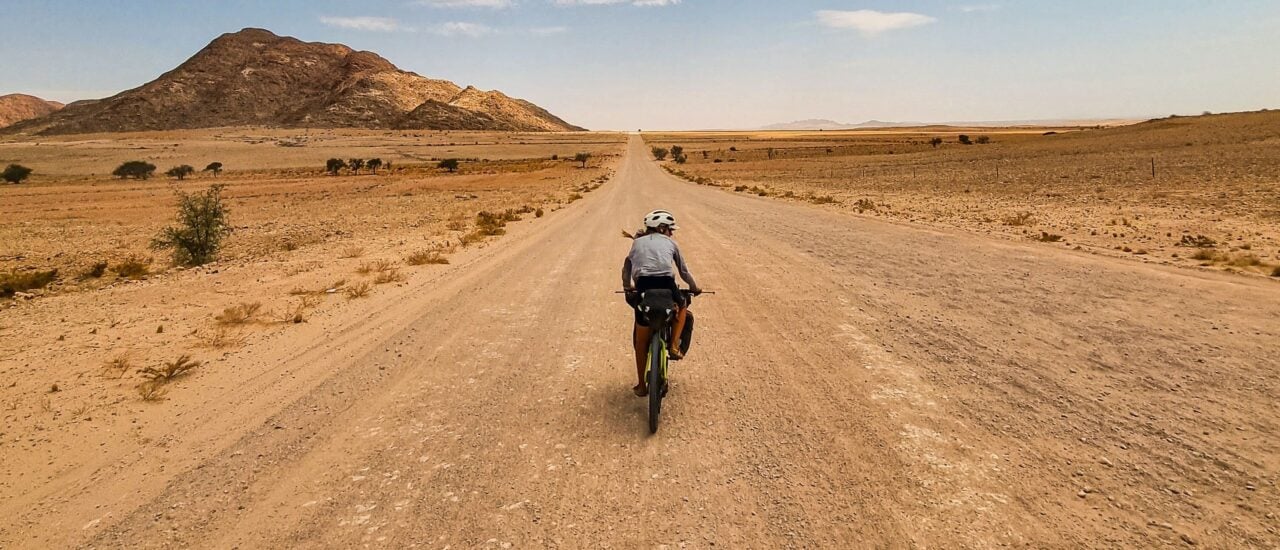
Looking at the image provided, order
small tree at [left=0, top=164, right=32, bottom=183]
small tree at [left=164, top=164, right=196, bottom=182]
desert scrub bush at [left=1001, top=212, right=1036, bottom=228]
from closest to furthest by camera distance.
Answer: desert scrub bush at [left=1001, top=212, right=1036, bottom=228]
small tree at [left=0, top=164, right=32, bottom=183]
small tree at [left=164, top=164, right=196, bottom=182]

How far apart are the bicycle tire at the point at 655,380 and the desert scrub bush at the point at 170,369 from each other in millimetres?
5805

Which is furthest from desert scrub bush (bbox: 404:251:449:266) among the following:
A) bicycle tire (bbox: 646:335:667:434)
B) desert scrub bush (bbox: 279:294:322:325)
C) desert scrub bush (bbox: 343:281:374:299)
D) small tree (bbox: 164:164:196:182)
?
small tree (bbox: 164:164:196:182)

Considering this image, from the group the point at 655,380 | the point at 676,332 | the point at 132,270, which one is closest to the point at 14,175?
the point at 132,270

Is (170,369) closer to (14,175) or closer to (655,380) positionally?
(655,380)

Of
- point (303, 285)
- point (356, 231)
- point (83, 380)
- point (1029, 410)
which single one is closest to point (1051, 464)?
point (1029, 410)

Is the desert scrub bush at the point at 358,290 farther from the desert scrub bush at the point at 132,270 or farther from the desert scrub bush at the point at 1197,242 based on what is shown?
the desert scrub bush at the point at 1197,242

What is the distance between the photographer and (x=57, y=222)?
1126 inches

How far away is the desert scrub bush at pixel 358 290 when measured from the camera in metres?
10.7

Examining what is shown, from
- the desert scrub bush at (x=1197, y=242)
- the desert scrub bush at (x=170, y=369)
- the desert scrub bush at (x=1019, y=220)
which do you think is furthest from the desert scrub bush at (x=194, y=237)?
the desert scrub bush at (x=1197, y=242)

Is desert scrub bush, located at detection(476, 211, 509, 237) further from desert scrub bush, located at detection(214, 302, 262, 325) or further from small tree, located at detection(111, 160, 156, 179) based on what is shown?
small tree, located at detection(111, 160, 156, 179)

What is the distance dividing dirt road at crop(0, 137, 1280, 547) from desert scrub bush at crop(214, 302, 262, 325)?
1.73 m

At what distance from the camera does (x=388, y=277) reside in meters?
12.1

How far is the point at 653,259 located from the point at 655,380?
3.66 feet

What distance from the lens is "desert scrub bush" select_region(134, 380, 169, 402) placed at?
20.2ft
